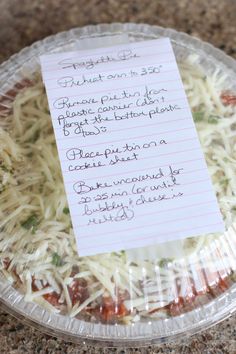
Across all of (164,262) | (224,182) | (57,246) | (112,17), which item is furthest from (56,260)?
(112,17)

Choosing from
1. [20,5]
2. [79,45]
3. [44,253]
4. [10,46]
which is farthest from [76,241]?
[20,5]

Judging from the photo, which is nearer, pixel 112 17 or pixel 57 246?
pixel 57 246

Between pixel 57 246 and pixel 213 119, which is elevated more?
pixel 213 119

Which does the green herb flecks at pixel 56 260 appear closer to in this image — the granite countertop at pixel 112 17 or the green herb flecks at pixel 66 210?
the green herb flecks at pixel 66 210

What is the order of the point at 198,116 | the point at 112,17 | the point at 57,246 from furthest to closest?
the point at 112,17 → the point at 198,116 → the point at 57,246

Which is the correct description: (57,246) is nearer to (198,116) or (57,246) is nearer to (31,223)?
(31,223)

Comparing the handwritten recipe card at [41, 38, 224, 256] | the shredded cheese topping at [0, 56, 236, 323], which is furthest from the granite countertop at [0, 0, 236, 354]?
the shredded cheese topping at [0, 56, 236, 323]
